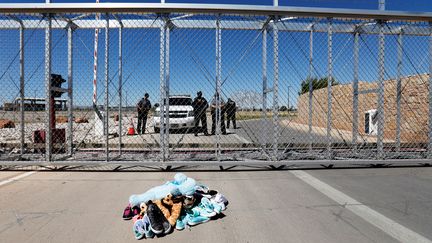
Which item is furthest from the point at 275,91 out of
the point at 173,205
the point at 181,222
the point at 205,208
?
the point at 181,222

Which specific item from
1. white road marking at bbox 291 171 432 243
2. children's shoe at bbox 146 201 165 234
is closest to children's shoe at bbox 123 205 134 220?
children's shoe at bbox 146 201 165 234

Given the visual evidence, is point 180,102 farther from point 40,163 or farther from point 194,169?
point 40,163

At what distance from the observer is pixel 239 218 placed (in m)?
3.88

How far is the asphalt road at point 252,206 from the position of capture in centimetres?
339

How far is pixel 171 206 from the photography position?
152 inches

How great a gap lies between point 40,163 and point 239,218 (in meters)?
4.59

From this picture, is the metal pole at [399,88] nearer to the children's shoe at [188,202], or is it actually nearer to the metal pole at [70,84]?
the children's shoe at [188,202]

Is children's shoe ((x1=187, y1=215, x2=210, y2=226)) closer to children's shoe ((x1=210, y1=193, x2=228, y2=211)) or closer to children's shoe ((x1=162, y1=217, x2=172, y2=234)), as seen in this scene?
children's shoe ((x1=162, y1=217, x2=172, y2=234))

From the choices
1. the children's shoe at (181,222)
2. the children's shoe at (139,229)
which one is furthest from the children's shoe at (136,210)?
the children's shoe at (181,222)

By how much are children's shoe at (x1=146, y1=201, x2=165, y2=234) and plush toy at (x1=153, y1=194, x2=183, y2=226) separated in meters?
0.11

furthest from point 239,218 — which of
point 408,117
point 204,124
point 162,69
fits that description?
point 408,117

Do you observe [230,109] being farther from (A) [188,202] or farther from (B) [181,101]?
(A) [188,202]

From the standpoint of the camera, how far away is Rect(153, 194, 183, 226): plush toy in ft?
12.1

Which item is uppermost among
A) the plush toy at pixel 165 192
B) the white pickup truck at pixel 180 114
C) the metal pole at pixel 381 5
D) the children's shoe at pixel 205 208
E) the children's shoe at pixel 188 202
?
the metal pole at pixel 381 5
